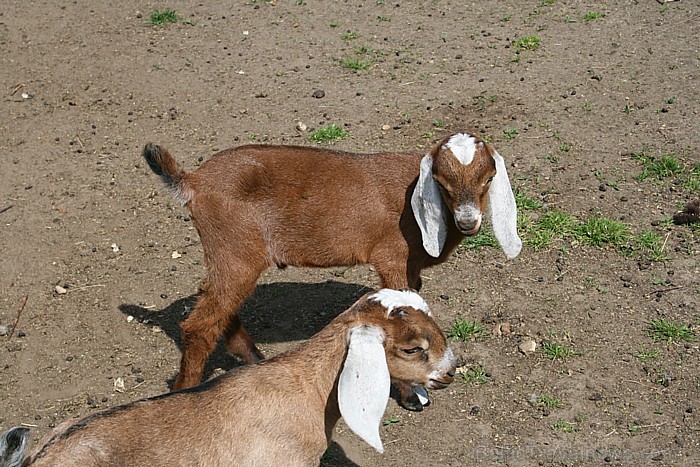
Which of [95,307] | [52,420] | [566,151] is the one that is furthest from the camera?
[566,151]

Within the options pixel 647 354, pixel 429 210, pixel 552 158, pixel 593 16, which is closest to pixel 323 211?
pixel 429 210

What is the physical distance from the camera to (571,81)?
9492 mm

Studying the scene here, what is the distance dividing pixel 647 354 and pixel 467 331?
1.32m

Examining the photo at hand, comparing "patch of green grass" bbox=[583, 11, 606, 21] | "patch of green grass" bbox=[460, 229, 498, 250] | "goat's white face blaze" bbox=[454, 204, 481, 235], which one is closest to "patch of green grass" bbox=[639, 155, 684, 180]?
"patch of green grass" bbox=[460, 229, 498, 250]

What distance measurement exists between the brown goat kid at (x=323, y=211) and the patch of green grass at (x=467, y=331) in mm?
620

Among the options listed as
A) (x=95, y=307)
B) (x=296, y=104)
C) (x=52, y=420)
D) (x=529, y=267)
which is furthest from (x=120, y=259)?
(x=529, y=267)

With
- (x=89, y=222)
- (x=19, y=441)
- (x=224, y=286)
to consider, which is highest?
(x=19, y=441)

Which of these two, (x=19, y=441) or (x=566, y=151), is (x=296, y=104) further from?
(x=19, y=441)

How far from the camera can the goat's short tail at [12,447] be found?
3.93 m

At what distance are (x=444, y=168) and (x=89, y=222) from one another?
399cm

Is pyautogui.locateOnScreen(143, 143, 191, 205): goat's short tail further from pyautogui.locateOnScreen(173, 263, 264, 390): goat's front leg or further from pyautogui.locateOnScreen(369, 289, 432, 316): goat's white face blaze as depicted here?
pyautogui.locateOnScreen(369, 289, 432, 316): goat's white face blaze

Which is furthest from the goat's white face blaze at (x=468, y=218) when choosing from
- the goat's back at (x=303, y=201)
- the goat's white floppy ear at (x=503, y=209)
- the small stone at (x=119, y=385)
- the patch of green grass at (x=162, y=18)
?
the patch of green grass at (x=162, y=18)

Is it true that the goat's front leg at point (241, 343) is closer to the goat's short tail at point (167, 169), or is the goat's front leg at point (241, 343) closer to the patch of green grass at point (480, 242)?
the goat's short tail at point (167, 169)

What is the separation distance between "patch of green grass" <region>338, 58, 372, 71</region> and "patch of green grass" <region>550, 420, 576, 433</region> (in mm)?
5616
